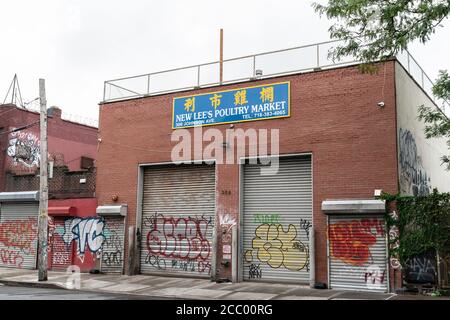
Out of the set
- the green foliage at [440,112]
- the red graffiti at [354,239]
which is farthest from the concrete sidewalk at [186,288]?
the green foliage at [440,112]

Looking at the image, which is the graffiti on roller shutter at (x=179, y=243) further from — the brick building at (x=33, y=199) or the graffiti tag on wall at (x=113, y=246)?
the brick building at (x=33, y=199)

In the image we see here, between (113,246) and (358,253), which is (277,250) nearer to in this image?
(358,253)

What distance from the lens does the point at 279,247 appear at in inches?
727

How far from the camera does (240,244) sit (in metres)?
19.1

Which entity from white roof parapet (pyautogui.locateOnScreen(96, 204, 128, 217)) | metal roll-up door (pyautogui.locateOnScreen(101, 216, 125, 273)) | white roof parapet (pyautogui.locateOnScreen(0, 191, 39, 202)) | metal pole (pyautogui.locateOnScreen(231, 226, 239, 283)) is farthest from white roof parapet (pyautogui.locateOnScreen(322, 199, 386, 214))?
white roof parapet (pyautogui.locateOnScreen(0, 191, 39, 202))

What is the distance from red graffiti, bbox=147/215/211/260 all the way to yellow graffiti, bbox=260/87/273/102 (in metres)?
5.25

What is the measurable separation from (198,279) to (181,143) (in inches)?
211

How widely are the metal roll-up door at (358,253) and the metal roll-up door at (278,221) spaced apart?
3.61 feet

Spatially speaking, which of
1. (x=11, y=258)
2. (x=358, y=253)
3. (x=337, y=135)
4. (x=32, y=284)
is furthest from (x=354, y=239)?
(x=11, y=258)

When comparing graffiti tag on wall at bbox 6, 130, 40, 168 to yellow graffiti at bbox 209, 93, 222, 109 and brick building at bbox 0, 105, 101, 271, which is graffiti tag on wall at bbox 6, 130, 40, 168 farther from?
yellow graffiti at bbox 209, 93, 222, 109

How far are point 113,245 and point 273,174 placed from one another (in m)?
7.65

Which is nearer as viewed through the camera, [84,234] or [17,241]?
[84,234]
